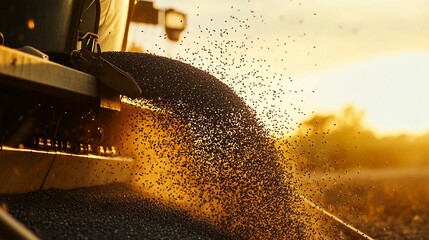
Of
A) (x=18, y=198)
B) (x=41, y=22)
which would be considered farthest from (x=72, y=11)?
(x=18, y=198)

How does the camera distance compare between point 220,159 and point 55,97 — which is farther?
point 220,159

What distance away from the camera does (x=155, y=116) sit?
505cm

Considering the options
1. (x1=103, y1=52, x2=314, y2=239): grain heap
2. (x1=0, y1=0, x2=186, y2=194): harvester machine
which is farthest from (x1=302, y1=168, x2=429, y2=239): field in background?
(x1=0, y1=0, x2=186, y2=194): harvester machine

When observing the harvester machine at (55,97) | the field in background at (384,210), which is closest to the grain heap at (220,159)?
the harvester machine at (55,97)

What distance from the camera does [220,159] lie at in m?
4.96

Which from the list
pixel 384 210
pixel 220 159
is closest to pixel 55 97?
pixel 220 159

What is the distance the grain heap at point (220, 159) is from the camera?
486 centimetres

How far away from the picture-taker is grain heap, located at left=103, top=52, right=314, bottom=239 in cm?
486

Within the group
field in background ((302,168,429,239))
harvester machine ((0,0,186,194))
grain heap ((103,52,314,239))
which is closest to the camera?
harvester machine ((0,0,186,194))

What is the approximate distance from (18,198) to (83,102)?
2.38ft

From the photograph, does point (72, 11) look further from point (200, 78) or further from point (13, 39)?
point (200, 78)

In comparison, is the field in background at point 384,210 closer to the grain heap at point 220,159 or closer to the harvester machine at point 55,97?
the grain heap at point 220,159

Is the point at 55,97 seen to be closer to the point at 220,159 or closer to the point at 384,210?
the point at 220,159

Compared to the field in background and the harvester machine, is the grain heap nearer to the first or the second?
the harvester machine
